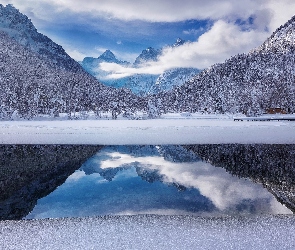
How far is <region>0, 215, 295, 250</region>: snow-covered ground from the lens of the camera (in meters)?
8.70

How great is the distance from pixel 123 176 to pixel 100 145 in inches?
427

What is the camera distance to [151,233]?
9.48 meters

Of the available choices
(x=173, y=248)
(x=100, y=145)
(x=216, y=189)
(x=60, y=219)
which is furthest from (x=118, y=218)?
(x=100, y=145)

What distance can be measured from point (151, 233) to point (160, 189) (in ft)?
19.2

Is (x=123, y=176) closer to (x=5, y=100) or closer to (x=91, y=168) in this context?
(x=91, y=168)

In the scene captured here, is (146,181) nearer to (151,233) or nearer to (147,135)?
(151,233)

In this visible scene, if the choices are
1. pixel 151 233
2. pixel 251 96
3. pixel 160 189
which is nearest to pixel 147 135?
pixel 160 189

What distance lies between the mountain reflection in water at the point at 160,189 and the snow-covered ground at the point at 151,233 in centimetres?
102

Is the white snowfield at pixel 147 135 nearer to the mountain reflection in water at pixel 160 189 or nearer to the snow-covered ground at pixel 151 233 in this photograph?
the mountain reflection in water at pixel 160 189

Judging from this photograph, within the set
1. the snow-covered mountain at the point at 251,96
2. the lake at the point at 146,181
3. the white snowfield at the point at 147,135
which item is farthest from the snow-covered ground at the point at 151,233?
the snow-covered mountain at the point at 251,96

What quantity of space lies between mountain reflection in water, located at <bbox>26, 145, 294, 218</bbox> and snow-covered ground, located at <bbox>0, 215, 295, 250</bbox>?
3.36 feet

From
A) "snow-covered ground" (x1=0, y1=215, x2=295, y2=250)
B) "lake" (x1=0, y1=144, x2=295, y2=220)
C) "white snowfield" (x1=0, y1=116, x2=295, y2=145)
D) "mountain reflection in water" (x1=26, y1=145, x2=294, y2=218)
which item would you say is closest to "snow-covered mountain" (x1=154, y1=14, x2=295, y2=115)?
"white snowfield" (x1=0, y1=116, x2=295, y2=145)

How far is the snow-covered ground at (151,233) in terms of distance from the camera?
28.5ft

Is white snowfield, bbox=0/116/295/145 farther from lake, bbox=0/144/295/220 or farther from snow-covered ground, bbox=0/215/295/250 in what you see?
snow-covered ground, bbox=0/215/295/250
